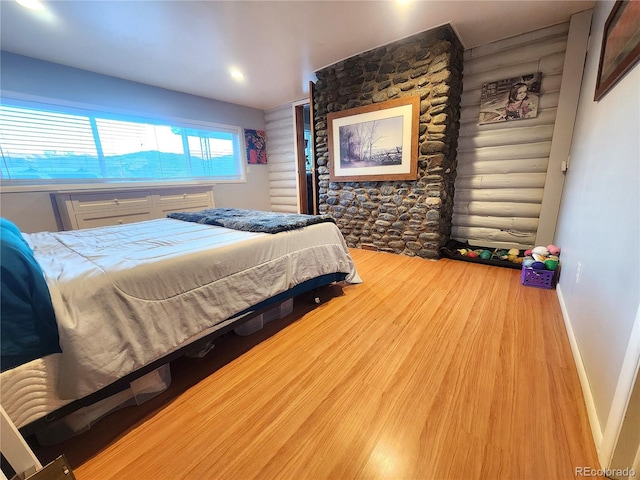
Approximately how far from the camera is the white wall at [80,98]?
2725mm

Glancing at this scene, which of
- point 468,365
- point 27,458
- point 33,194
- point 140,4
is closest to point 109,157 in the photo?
point 33,194

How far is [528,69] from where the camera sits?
8.51ft

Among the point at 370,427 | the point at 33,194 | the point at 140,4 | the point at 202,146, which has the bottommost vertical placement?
the point at 370,427

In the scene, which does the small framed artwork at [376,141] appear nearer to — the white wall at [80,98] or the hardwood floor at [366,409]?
the hardwood floor at [366,409]

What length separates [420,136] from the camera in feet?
9.42

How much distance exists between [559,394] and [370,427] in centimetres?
90

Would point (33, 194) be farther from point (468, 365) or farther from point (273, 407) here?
point (468, 365)

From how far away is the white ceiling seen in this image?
2.14 metres

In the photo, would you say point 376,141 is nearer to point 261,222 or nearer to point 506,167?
point 506,167

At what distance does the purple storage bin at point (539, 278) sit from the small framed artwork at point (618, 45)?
1343mm

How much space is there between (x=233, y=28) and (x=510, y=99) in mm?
Answer: 2916

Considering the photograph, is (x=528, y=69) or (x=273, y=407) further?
(x=528, y=69)

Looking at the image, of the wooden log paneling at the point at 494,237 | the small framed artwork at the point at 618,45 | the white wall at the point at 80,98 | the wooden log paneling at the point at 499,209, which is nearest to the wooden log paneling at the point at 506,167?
the wooden log paneling at the point at 499,209

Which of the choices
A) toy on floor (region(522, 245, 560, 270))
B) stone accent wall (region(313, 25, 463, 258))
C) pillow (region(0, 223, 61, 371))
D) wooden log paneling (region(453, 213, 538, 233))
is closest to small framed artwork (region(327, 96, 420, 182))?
stone accent wall (region(313, 25, 463, 258))
